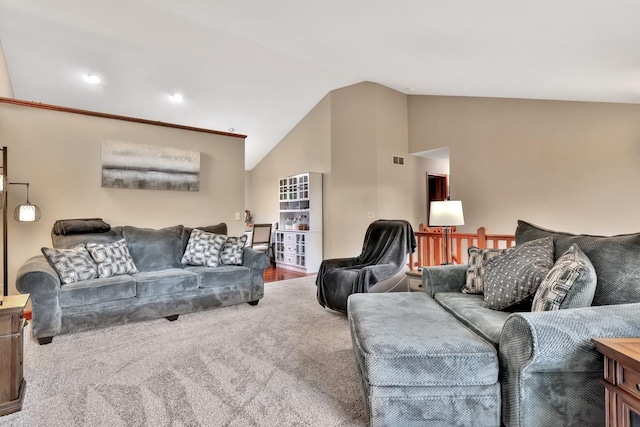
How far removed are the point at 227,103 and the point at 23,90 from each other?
9.44 feet

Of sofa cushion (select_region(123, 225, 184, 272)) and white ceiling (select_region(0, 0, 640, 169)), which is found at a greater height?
white ceiling (select_region(0, 0, 640, 169))

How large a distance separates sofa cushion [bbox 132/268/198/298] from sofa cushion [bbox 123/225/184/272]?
25 centimetres

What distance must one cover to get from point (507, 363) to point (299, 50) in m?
4.26

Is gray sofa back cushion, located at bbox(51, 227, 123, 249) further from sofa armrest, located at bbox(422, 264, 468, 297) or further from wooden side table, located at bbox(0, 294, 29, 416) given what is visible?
sofa armrest, located at bbox(422, 264, 468, 297)

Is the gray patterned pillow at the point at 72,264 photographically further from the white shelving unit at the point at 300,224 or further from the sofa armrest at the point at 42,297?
the white shelving unit at the point at 300,224

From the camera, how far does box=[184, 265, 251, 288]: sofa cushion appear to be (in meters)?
3.46

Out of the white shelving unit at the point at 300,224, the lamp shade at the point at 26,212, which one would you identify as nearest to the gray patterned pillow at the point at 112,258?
the lamp shade at the point at 26,212

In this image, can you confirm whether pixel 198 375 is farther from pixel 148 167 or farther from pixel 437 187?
pixel 437 187

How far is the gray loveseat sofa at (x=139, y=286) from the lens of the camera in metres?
2.66

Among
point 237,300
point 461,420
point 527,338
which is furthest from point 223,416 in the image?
point 237,300

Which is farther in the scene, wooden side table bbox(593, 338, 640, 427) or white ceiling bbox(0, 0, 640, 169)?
white ceiling bbox(0, 0, 640, 169)

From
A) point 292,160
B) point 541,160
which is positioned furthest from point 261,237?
point 541,160

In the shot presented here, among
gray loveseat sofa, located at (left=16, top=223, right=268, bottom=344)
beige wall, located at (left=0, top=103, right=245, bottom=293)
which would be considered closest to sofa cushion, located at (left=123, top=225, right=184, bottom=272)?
gray loveseat sofa, located at (left=16, top=223, right=268, bottom=344)

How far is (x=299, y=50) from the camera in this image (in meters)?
4.36
